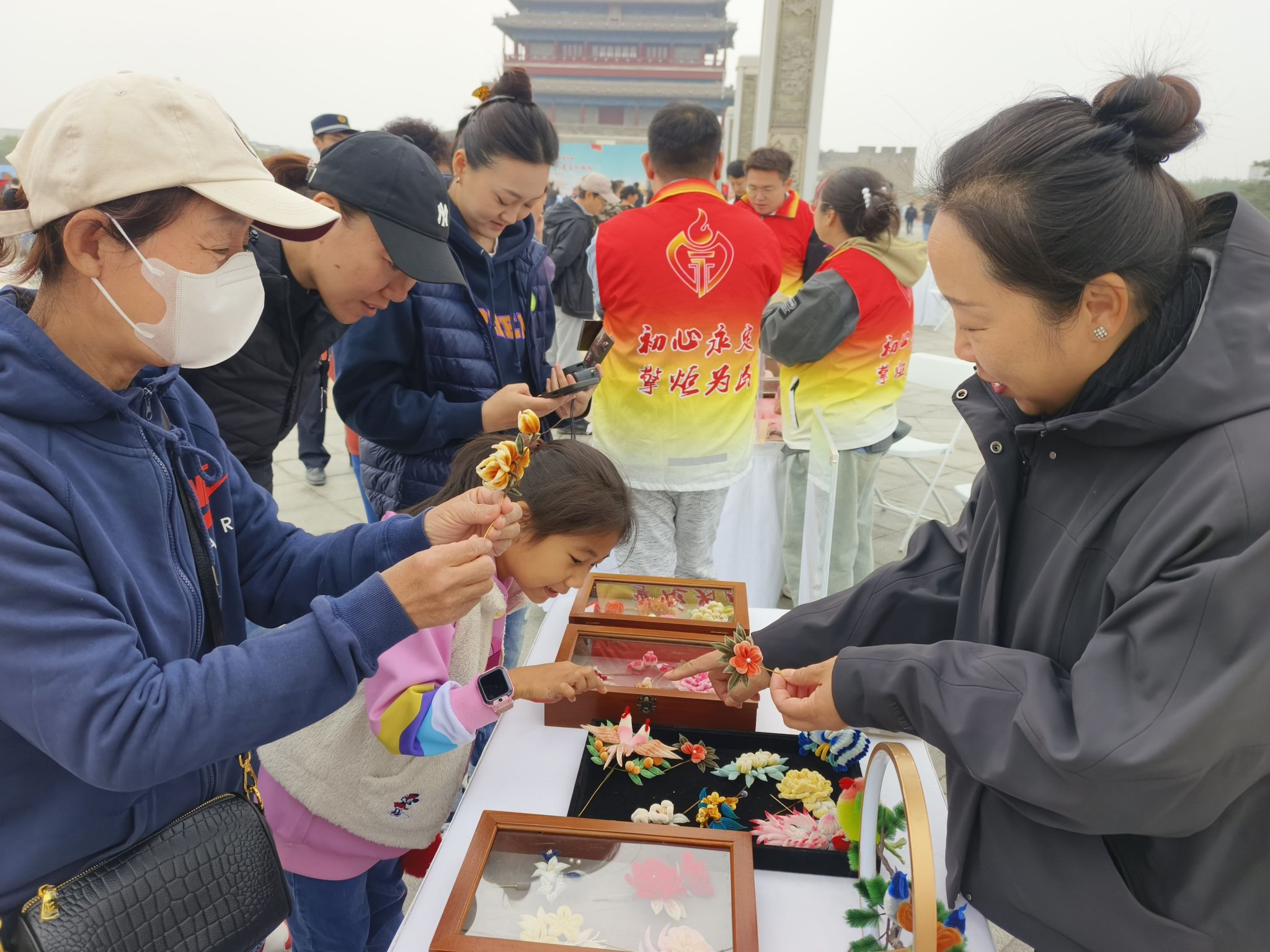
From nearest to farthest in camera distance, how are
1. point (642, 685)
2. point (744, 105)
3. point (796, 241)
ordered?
point (642, 685)
point (796, 241)
point (744, 105)

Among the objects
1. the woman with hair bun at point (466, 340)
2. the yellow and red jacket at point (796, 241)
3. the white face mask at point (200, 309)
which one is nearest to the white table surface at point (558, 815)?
the woman with hair bun at point (466, 340)

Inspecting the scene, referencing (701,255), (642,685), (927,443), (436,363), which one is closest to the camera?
(642,685)

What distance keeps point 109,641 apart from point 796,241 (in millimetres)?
4303

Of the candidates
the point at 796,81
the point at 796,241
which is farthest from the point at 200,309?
the point at 796,81

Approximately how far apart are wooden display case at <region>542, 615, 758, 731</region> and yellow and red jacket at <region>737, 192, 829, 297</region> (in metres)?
3.20

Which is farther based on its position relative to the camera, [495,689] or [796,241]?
[796,241]

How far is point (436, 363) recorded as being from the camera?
6.55 ft

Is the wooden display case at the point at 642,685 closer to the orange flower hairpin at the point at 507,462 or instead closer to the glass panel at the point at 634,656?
the glass panel at the point at 634,656

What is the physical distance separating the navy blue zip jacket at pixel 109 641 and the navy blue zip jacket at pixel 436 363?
36.7 inches

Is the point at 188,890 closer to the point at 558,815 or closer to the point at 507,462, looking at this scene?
the point at 558,815

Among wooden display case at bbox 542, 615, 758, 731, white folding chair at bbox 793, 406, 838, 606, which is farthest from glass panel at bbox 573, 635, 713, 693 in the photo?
white folding chair at bbox 793, 406, 838, 606

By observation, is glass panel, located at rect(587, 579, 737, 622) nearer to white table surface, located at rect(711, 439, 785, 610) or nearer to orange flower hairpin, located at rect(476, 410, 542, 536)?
orange flower hairpin, located at rect(476, 410, 542, 536)

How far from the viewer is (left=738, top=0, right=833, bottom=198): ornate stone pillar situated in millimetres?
8516

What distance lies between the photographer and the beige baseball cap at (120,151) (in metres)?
0.80
